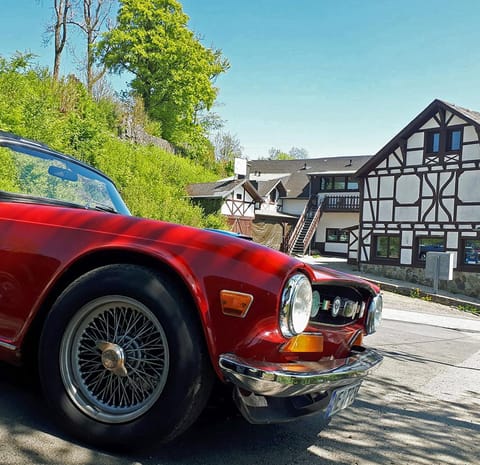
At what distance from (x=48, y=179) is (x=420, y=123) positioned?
22600 mm

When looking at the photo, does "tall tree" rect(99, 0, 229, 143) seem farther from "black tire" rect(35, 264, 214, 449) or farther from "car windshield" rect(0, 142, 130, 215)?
"black tire" rect(35, 264, 214, 449)

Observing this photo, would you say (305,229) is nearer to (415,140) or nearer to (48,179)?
(415,140)

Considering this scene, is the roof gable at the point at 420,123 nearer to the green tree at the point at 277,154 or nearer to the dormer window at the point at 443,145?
the dormer window at the point at 443,145

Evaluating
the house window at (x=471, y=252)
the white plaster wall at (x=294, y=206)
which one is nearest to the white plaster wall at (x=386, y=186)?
the house window at (x=471, y=252)

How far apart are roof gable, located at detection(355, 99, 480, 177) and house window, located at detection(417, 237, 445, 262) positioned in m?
4.71

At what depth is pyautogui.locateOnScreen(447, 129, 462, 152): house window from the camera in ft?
70.7

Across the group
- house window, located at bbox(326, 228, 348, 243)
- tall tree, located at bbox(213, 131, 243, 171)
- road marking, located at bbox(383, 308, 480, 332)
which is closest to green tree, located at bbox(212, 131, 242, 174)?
tall tree, located at bbox(213, 131, 243, 171)

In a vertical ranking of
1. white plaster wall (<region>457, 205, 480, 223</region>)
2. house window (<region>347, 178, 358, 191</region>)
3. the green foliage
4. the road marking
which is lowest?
the road marking

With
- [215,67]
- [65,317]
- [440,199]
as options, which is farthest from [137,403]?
[215,67]

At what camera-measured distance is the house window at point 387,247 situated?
23.7 metres

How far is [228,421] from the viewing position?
8.90 ft

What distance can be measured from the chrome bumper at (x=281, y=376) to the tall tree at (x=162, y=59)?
1462 inches

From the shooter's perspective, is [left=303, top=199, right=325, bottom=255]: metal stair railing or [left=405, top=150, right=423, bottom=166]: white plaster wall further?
[left=303, top=199, right=325, bottom=255]: metal stair railing

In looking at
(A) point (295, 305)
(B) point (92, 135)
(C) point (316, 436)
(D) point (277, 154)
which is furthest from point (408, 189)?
(D) point (277, 154)
